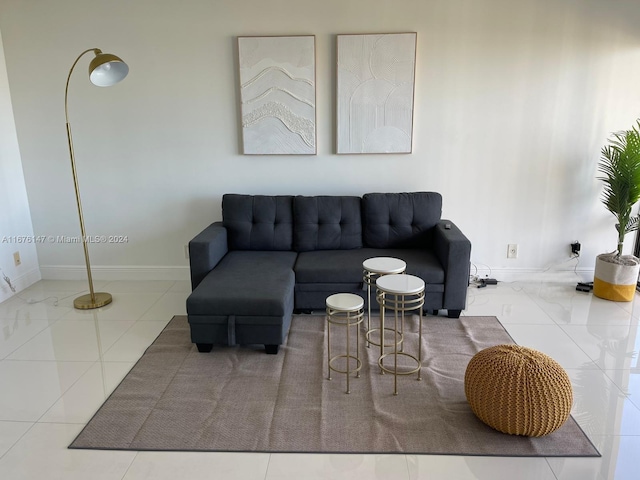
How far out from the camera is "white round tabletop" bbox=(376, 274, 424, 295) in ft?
8.28

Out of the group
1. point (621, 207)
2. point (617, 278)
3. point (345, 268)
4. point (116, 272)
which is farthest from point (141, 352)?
point (621, 207)

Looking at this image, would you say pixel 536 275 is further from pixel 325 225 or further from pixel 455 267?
pixel 325 225

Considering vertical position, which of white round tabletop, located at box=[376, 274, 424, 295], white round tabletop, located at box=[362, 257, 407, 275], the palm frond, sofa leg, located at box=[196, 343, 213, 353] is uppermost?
the palm frond

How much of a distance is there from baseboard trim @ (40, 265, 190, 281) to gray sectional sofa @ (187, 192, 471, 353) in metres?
0.82

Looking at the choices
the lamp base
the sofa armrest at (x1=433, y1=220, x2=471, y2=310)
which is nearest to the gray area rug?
the sofa armrest at (x1=433, y1=220, x2=471, y2=310)

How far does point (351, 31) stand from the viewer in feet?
12.9

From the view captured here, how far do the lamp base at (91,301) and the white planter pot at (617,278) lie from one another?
4.08 m

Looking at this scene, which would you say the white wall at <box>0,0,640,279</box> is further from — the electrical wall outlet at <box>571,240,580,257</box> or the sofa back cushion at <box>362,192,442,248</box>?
the sofa back cushion at <box>362,192,442,248</box>

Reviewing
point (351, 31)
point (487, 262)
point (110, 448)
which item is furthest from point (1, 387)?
point (487, 262)

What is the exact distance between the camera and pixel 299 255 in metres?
3.85

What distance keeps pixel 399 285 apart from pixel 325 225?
147 centimetres

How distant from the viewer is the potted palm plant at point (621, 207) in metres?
3.68

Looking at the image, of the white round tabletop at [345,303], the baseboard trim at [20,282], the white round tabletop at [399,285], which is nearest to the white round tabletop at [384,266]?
the white round tabletop at [399,285]

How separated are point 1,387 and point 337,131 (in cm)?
300
